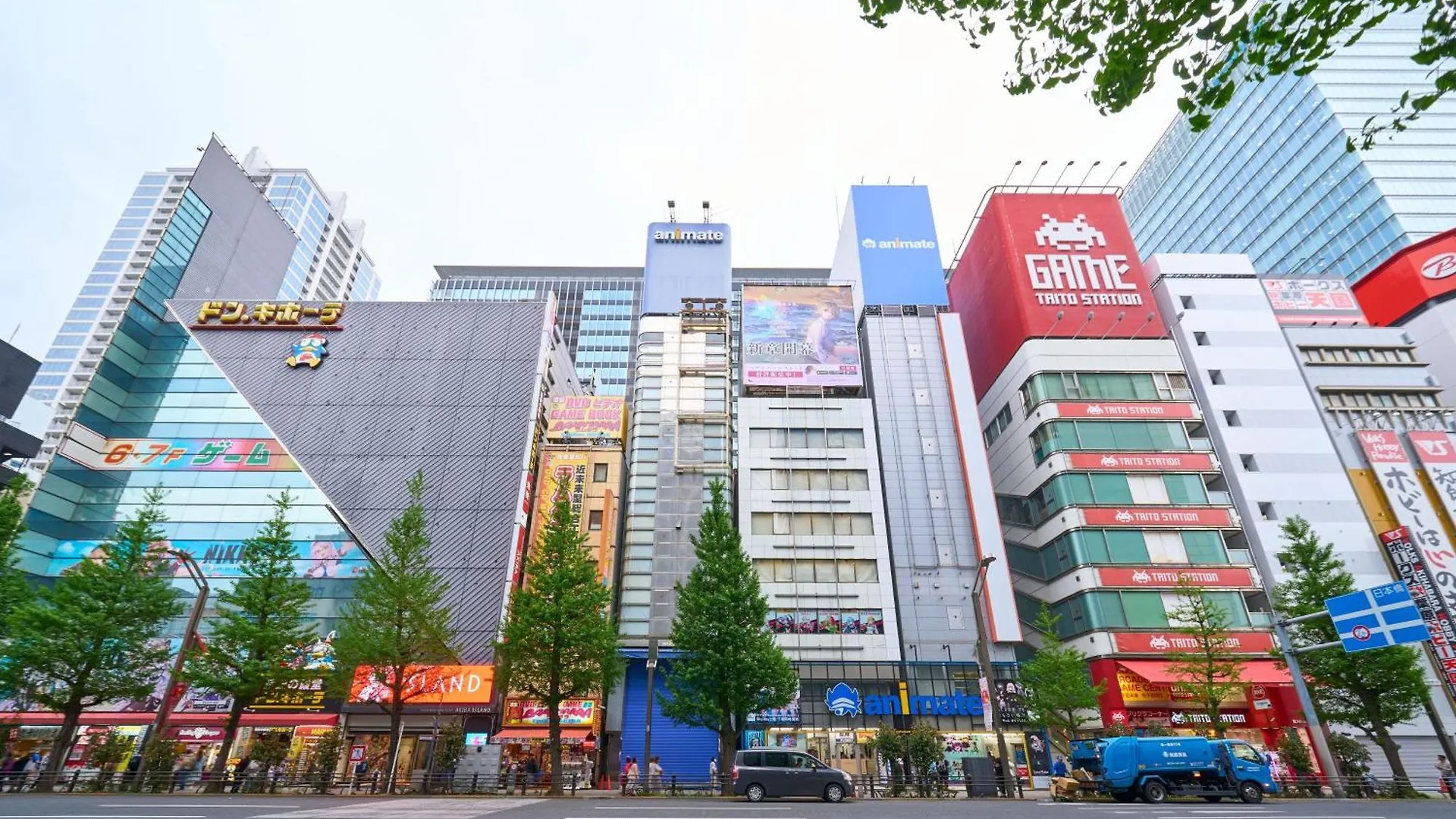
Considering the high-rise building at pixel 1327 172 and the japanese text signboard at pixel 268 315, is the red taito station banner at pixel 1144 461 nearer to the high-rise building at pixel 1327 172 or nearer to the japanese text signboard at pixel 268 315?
the high-rise building at pixel 1327 172

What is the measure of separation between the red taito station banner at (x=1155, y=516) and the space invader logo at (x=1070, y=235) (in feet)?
72.2

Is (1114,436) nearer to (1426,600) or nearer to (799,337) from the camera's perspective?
(1426,600)

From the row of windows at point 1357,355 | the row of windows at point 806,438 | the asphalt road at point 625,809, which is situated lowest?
the asphalt road at point 625,809

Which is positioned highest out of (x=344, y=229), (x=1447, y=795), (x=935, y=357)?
(x=344, y=229)

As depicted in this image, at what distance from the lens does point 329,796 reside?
22.0 m

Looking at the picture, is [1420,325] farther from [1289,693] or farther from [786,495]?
[786,495]

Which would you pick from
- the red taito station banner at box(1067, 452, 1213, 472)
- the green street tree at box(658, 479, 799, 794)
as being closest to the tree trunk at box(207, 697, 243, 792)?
the green street tree at box(658, 479, 799, 794)

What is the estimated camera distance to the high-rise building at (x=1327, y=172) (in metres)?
68.7

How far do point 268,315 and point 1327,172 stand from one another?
349 feet

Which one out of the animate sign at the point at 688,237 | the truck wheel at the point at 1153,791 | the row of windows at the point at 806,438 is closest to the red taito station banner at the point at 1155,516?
the row of windows at the point at 806,438

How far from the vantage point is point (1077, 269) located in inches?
2034

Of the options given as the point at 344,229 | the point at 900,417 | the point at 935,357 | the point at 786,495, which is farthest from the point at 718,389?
the point at 344,229

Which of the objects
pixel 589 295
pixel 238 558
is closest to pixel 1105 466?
pixel 238 558

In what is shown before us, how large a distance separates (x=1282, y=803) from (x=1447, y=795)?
1107 cm
